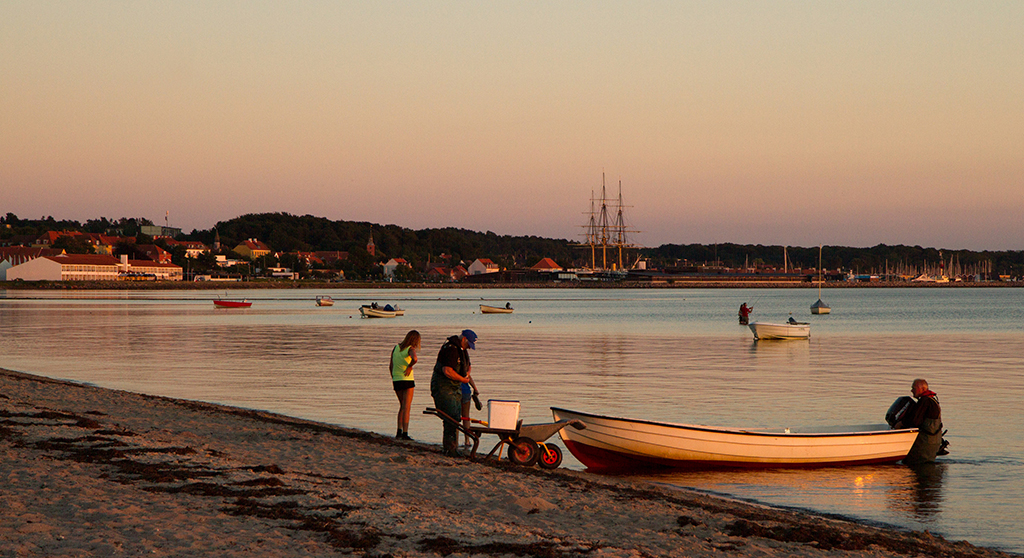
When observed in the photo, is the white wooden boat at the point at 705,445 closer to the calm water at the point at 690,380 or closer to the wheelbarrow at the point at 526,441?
the calm water at the point at 690,380

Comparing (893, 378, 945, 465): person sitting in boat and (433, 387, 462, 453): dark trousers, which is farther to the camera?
(893, 378, 945, 465): person sitting in boat

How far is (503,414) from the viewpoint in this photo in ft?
49.8

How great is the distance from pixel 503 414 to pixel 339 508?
15.4ft

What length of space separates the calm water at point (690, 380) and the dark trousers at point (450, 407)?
3047 millimetres

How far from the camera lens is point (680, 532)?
11016mm

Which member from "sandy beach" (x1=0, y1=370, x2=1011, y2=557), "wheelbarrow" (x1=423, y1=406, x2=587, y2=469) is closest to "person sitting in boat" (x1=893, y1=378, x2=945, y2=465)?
"sandy beach" (x1=0, y1=370, x2=1011, y2=557)

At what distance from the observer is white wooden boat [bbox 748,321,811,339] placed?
55594 mm

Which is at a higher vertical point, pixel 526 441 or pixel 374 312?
pixel 526 441

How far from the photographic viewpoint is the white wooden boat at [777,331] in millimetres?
55594

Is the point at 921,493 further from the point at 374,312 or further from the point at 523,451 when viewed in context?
the point at 374,312

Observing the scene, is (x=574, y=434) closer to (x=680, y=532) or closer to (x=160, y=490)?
(x=680, y=532)

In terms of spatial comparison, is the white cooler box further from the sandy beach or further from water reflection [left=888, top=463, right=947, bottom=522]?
water reflection [left=888, top=463, right=947, bottom=522]

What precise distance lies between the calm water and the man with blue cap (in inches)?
122

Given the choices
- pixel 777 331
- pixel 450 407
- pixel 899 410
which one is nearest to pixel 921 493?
pixel 899 410
